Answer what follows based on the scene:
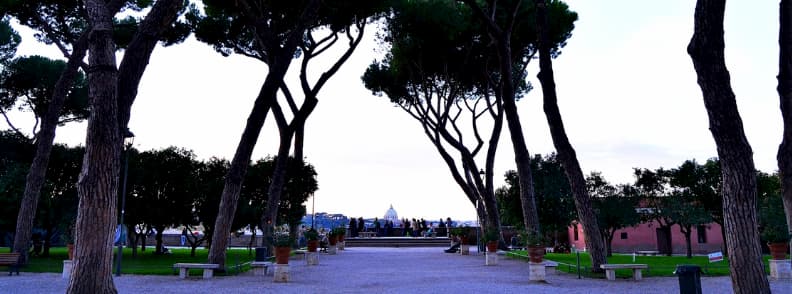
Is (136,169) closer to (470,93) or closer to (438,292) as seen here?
(470,93)

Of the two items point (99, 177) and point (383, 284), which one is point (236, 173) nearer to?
point (383, 284)

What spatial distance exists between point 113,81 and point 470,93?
19319mm

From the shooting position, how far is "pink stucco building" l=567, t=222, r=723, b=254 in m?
39.4

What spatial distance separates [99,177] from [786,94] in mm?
10915

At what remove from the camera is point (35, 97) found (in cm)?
2445

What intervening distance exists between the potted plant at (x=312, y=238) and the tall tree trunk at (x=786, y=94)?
40.3ft

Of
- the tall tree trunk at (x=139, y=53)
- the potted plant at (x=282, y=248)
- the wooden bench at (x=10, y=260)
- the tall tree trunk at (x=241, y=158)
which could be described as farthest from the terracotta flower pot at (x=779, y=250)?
the wooden bench at (x=10, y=260)

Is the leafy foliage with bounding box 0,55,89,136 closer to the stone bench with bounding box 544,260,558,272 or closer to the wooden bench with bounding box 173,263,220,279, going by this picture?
the wooden bench with bounding box 173,263,220,279

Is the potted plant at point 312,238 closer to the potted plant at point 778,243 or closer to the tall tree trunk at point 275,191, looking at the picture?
the tall tree trunk at point 275,191

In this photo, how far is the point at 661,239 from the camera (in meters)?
40.4

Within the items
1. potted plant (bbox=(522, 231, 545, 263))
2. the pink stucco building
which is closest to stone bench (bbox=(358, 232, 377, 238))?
the pink stucco building

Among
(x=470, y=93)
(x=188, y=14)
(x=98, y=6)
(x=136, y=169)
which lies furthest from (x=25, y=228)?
(x=470, y=93)

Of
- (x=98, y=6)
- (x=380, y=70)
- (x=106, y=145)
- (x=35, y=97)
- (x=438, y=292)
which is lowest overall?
(x=438, y=292)

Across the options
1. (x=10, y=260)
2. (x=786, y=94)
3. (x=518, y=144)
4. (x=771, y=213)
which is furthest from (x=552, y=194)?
(x=10, y=260)
